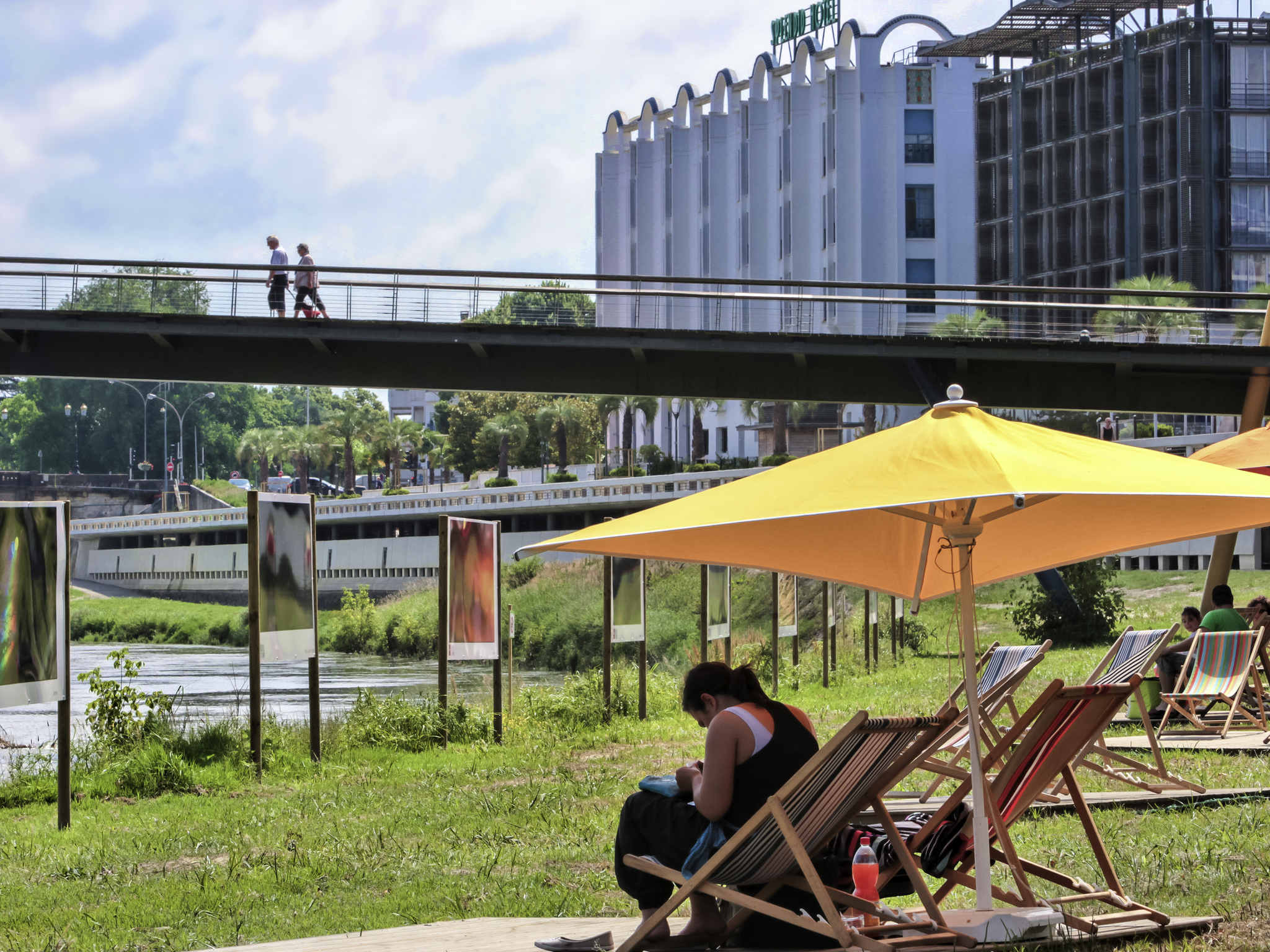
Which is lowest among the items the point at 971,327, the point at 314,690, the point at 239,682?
the point at 239,682

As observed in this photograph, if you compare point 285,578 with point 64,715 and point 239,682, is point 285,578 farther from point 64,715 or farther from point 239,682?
point 239,682

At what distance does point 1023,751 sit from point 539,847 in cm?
336

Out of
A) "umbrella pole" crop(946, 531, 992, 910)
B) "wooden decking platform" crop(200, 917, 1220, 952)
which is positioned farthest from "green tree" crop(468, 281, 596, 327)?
"umbrella pole" crop(946, 531, 992, 910)

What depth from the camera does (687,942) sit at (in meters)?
5.26

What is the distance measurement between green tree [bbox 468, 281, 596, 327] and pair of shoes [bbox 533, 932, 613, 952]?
21.5 m

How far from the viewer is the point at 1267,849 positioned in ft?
22.8

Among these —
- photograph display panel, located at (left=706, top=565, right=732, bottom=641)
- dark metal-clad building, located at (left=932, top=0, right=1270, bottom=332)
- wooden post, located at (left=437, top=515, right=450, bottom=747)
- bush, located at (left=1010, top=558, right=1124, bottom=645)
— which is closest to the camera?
wooden post, located at (left=437, top=515, right=450, bottom=747)

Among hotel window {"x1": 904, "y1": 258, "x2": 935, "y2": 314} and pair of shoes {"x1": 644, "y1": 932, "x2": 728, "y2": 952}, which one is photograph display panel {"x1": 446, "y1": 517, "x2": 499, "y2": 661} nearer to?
pair of shoes {"x1": 644, "y1": 932, "x2": 728, "y2": 952}

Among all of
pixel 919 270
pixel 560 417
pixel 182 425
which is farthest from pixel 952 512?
pixel 182 425

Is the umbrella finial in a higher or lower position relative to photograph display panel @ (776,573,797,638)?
higher

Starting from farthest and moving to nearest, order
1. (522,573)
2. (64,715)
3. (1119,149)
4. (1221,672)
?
(1119,149) → (522,573) → (1221,672) → (64,715)

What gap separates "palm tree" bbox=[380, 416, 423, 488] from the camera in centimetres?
10806

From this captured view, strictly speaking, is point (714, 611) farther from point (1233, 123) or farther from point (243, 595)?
point (243, 595)

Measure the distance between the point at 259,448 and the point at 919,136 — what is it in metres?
74.4
